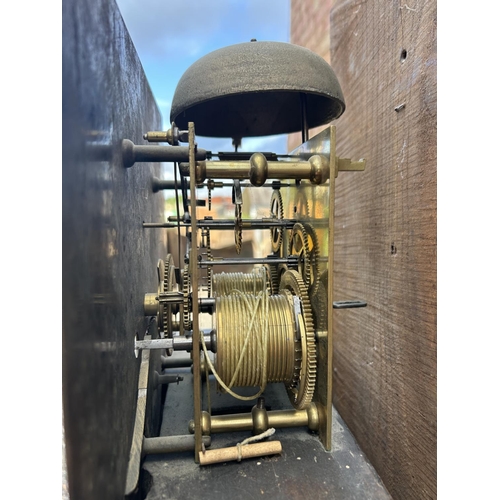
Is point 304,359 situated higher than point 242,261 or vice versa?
point 242,261

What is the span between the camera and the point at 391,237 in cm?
162

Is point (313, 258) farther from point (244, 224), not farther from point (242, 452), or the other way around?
point (242, 452)

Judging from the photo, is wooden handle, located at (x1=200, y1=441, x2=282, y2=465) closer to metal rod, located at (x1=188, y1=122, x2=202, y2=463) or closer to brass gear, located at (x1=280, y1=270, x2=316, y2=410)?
metal rod, located at (x1=188, y1=122, x2=202, y2=463)

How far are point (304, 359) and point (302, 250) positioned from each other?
1.68 ft

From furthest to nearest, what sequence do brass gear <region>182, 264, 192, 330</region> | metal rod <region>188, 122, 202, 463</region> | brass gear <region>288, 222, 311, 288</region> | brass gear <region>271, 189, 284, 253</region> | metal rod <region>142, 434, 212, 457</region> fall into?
1. brass gear <region>271, 189, 284, 253</region>
2. brass gear <region>288, 222, 311, 288</region>
3. brass gear <region>182, 264, 192, 330</region>
4. metal rod <region>142, 434, 212, 457</region>
5. metal rod <region>188, 122, 202, 463</region>

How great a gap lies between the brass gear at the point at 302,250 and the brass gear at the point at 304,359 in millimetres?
59

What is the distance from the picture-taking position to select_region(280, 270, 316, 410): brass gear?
1.42 metres

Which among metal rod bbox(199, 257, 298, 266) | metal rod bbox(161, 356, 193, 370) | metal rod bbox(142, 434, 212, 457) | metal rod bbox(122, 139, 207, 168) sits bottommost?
metal rod bbox(142, 434, 212, 457)

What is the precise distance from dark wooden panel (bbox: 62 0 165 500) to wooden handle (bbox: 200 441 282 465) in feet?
0.97

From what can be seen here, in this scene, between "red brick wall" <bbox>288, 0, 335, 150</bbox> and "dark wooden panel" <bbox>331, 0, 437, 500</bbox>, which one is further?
"red brick wall" <bbox>288, 0, 335, 150</bbox>

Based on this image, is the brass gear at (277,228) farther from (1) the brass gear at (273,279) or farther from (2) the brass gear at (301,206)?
(2) the brass gear at (301,206)

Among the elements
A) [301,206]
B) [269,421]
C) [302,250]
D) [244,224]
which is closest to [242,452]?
[269,421]

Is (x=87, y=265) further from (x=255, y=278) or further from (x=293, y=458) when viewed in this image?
(x=255, y=278)

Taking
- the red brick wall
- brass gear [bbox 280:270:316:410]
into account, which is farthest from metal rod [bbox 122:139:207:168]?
the red brick wall
